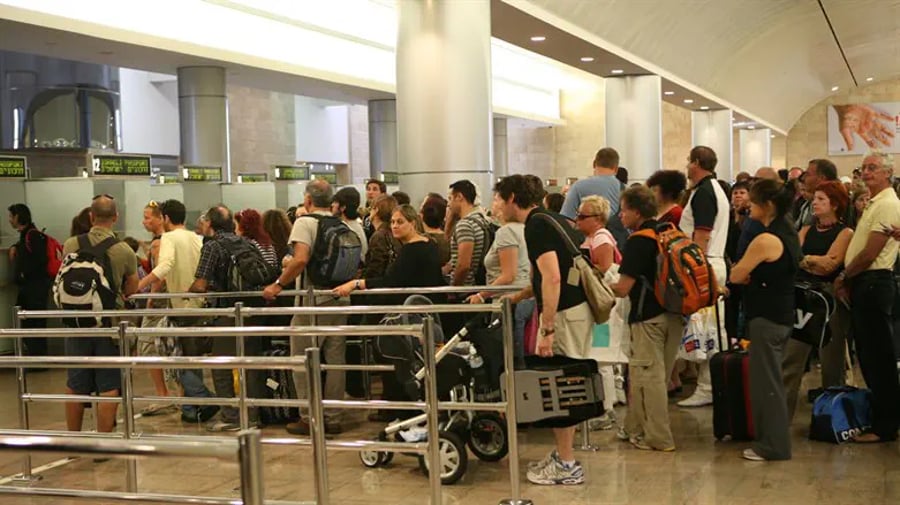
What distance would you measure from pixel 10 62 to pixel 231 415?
1586 centimetres

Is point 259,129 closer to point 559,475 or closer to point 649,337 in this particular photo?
point 649,337

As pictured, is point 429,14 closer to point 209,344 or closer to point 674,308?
point 209,344

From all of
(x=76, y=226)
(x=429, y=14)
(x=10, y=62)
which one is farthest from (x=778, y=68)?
(x=76, y=226)

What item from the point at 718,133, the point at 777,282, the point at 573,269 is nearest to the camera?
the point at 573,269

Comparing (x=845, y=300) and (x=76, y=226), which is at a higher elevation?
(x=76, y=226)

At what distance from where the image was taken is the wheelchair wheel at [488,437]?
638 centimetres

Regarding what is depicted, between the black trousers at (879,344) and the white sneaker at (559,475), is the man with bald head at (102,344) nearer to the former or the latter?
the white sneaker at (559,475)

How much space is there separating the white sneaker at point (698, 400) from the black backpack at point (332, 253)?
9.02 feet

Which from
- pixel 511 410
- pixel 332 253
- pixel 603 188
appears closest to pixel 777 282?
pixel 511 410

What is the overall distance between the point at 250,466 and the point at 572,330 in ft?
12.4

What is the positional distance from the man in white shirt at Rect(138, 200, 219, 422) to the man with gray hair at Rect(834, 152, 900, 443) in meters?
4.72

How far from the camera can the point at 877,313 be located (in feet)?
22.2

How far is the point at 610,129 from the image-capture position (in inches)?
763

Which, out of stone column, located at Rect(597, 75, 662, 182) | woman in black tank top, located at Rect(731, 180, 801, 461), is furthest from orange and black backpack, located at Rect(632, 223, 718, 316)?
stone column, located at Rect(597, 75, 662, 182)
